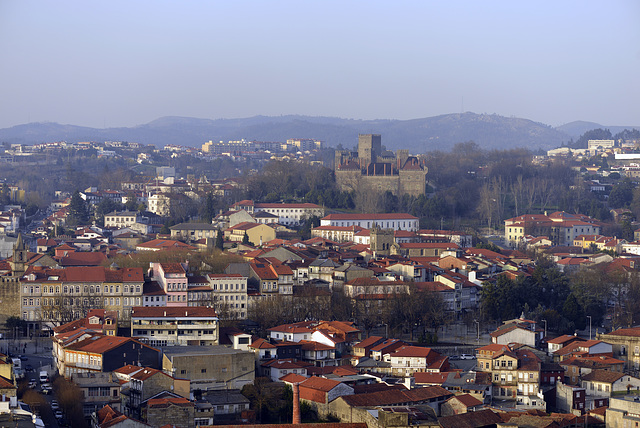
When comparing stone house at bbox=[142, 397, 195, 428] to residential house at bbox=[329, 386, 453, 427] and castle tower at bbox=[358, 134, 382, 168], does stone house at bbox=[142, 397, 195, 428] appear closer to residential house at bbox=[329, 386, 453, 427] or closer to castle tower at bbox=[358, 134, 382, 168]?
residential house at bbox=[329, 386, 453, 427]

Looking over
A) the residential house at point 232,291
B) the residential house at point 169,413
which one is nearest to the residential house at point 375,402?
the residential house at point 169,413

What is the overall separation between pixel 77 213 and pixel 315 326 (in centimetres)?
2596

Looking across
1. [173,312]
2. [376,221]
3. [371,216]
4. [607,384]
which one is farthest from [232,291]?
[371,216]

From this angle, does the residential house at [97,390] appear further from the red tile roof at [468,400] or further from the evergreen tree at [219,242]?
Answer: the evergreen tree at [219,242]

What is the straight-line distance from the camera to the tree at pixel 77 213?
5216 centimetres

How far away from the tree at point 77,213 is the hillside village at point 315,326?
2.67 m

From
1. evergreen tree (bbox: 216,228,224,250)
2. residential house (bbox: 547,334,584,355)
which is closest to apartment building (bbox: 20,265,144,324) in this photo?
residential house (bbox: 547,334,584,355)

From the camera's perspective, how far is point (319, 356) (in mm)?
26812

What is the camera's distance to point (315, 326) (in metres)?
28.8

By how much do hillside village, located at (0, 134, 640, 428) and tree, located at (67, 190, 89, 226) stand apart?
2668 mm

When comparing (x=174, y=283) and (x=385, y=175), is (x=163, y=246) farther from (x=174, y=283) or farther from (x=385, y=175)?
(x=385, y=175)

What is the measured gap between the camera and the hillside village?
22.5m

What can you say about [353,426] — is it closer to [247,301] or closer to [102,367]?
[102,367]

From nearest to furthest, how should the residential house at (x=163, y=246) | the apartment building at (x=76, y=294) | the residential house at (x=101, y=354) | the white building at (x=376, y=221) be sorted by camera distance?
the residential house at (x=101, y=354), the apartment building at (x=76, y=294), the residential house at (x=163, y=246), the white building at (x=376, y=221)
